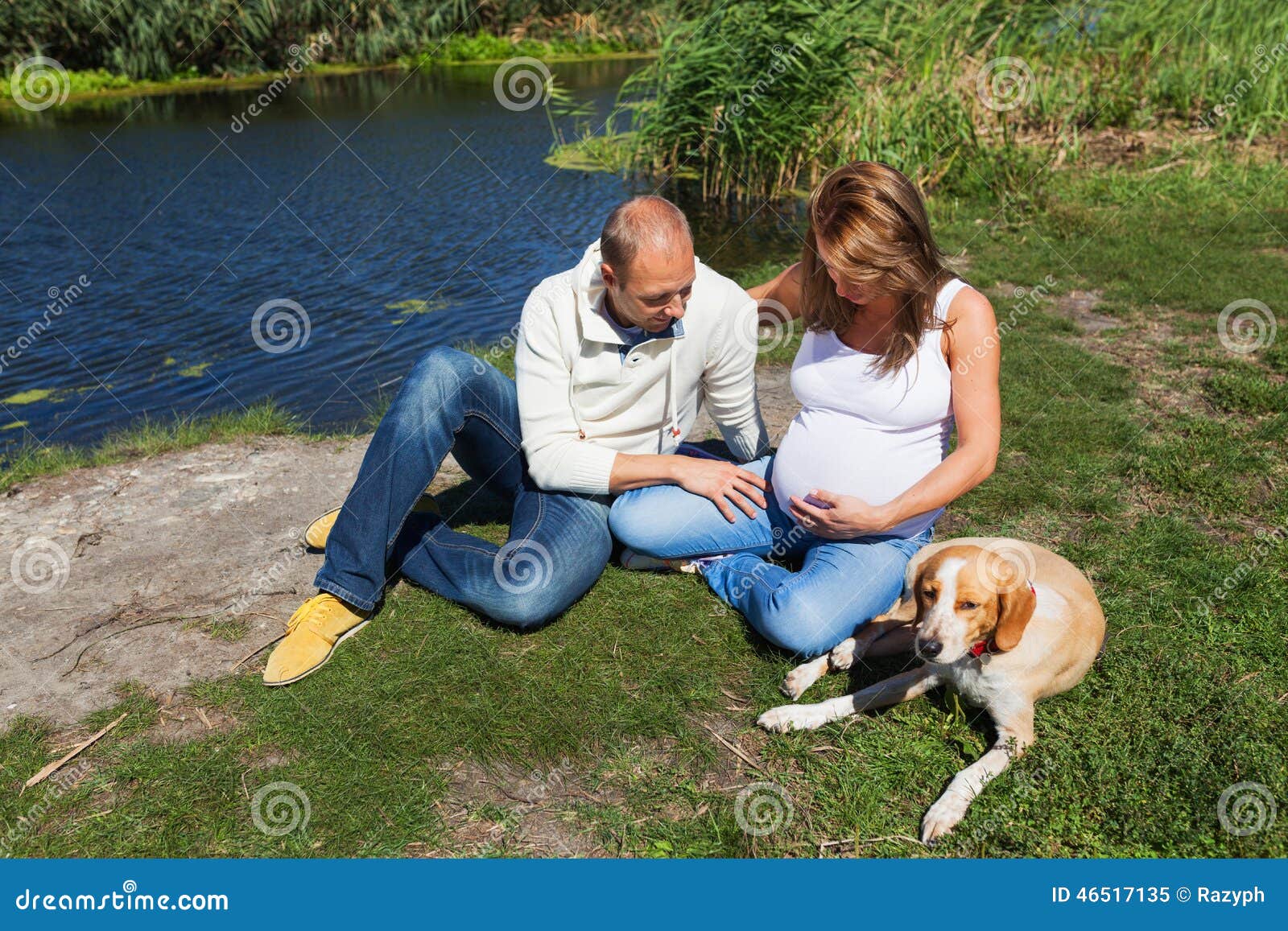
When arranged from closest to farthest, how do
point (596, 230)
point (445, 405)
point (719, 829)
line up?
point (719, 829) → point (445, 405) → point (596, 230)

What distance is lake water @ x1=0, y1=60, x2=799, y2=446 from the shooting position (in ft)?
22.1

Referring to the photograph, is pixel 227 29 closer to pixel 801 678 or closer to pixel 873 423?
pixel 873 423

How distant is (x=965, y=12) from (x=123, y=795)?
10082 mm

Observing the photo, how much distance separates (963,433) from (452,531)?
5.86 ft

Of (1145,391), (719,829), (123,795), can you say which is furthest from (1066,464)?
(123,795)

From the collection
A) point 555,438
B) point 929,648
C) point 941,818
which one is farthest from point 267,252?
point 941,818

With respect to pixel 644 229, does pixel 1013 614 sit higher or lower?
lower

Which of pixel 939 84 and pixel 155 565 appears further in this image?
pixel 939 84

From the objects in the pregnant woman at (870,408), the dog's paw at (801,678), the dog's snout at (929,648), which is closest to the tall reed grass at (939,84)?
the pregnant woman at (870,408)

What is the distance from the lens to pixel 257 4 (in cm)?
1947

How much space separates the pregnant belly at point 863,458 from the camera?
3.09 metres

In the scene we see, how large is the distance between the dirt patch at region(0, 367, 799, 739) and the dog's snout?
2.11 metres

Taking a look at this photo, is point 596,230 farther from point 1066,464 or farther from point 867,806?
point 867,806

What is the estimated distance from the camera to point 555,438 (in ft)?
11.1
